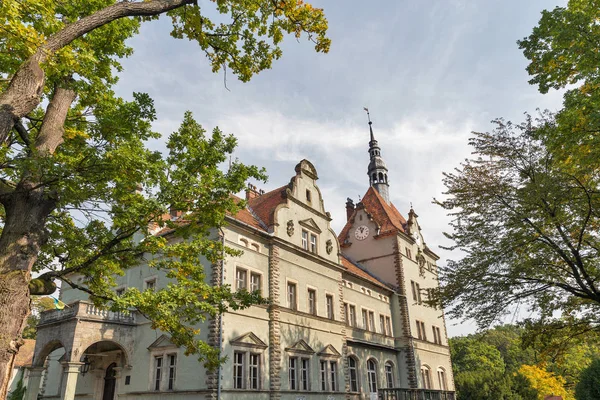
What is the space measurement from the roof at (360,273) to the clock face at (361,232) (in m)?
2.30

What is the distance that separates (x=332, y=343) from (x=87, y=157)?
65.8ft

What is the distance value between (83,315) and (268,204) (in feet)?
37.8

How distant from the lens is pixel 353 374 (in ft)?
89.7

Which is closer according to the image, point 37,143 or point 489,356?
point 37,143

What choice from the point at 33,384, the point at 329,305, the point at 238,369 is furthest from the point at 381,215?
the point at 33,384

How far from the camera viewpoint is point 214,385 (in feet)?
57.3

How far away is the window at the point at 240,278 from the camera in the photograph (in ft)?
67.3

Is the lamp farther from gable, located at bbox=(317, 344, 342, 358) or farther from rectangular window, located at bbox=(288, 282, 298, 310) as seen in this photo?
gable, located at bbox=(317, 344, 342, 358)

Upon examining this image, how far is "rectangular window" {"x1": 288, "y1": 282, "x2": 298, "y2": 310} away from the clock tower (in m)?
21.3

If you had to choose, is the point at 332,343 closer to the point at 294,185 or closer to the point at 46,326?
the point at 294,185

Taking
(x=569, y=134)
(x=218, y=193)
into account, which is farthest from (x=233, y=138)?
(x=569, y=134)

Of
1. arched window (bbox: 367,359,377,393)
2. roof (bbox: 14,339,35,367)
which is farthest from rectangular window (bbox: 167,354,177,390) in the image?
roof (bbox: 14,339,35,367)

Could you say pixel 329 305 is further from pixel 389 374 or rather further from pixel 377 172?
pixel 377 172

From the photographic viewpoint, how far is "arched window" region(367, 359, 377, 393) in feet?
93.0
